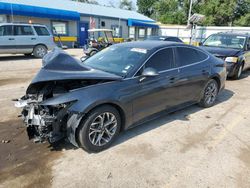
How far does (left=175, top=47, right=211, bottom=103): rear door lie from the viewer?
4.54m

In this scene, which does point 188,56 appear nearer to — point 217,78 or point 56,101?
point 217,78

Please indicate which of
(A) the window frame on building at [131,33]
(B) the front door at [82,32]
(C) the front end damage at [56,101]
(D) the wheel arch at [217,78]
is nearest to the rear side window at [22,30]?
(B) the front door at [82,32]

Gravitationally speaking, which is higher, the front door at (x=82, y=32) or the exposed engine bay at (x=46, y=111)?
the front door at (x=82, y=32)

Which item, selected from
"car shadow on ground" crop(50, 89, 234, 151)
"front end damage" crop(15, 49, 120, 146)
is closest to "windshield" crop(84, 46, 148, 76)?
"front end damage" crop(15, 49, 120, 146)

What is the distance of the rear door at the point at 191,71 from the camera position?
454cm

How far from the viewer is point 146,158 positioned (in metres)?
3.34

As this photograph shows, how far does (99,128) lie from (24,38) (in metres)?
11.1

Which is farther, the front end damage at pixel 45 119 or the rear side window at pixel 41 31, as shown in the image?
the rear side window at pixel 41 31

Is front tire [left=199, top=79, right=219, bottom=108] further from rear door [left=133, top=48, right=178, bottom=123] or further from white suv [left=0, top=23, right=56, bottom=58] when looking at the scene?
white suv [left=0, top=23, right=56, bottom=58]

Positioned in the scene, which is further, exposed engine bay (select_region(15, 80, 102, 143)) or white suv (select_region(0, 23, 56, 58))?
white suv (select_region(0, 23, 56, 58))

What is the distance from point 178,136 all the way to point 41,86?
2490 mm

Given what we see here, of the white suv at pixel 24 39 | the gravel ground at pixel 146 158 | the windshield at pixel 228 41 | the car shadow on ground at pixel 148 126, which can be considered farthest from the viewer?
the white suv at pixel 24 39

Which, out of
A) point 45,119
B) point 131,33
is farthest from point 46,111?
point 131,33

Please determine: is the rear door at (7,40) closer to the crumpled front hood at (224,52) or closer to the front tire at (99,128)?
the crumpled front hood at (224,52)
